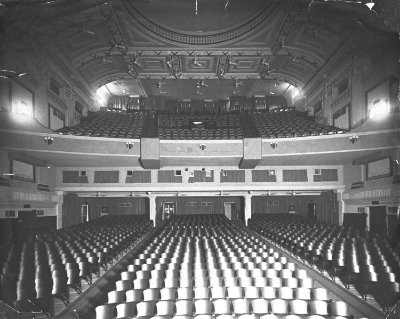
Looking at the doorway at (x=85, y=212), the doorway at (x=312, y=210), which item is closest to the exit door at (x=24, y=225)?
the doorway at (x=85, y=212)

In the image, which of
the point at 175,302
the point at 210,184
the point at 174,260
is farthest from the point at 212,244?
the point at 210,184

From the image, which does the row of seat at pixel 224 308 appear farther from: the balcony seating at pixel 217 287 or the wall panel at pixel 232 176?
the wall panel at pixel 232 176

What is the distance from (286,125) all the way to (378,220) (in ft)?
24.4

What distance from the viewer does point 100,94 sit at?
79.7 feet

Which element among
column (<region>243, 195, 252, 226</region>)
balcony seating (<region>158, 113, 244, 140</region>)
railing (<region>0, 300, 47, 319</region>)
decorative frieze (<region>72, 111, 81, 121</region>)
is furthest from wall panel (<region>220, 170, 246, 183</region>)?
railing (<region>0, 300, 47, 319</region>)

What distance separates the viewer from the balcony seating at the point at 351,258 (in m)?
6.88

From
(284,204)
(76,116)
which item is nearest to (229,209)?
(284,204)

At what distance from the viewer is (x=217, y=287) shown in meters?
6.24

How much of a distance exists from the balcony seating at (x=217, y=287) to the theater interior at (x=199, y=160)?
4cm

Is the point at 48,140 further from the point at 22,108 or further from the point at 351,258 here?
the point at 351,258

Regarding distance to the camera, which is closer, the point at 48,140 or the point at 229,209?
the point at 48,140

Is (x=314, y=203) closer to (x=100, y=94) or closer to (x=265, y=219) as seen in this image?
(x=265, y=219)

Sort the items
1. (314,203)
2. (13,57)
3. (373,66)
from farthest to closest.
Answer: (314,203), (373,66), (13,57)

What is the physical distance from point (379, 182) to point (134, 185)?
12.4m
